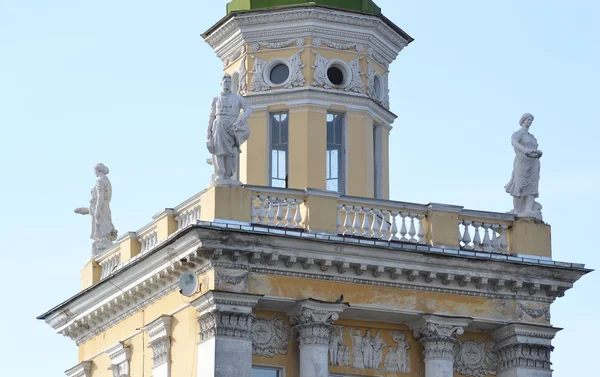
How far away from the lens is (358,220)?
42344mm

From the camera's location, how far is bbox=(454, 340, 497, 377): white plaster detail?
43.0 m

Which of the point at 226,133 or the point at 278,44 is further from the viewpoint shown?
the point at 278,44

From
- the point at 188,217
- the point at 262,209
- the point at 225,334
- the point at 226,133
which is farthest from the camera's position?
the point at 188,217

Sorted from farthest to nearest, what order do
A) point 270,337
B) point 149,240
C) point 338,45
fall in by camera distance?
point 338,45 → point 149,240 → point 270,337

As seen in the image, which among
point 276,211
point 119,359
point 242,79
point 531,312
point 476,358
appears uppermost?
point 242,79

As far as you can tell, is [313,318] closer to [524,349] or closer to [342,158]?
[524,349]

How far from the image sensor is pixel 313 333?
135 ft

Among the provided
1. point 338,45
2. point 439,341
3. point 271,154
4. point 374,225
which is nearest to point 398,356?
point 439,341

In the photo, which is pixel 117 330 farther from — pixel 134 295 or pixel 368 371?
pixel 368 371

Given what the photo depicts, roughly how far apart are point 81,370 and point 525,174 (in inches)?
411

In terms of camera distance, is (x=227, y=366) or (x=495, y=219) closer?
(x=227, y=366)

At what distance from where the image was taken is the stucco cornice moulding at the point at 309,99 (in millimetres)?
44875

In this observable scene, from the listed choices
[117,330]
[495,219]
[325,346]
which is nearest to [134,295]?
[117,330]

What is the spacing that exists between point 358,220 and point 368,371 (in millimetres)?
2907
